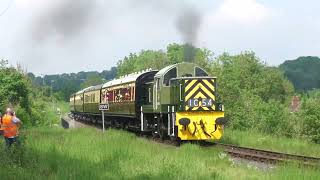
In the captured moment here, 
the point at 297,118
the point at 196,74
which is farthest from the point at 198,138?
the point at 297,118

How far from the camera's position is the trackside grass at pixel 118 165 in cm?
1107

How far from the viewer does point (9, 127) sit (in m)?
15.8

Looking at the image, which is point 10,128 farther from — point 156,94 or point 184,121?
point 156,94

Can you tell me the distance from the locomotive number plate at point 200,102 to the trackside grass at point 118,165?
4078 millimetres

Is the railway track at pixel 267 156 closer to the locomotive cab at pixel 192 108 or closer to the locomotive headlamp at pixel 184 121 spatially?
the locomotive cab at pixel 192 108

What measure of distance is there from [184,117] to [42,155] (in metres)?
7.03

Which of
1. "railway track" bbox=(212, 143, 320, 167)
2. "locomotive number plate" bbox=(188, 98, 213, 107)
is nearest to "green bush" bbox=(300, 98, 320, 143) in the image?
"locomotive number plate" bbox=(188, 98, 213, 107)

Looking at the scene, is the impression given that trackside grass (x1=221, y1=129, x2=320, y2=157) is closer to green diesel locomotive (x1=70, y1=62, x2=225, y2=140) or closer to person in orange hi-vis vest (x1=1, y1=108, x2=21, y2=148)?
green diesel locomotive (x1=70, y1=62, x2=225, y2=140)

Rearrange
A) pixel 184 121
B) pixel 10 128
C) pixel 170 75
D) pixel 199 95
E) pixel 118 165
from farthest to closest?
pixel 170 75 < pixel 199 95 < pixel 184 121 < pixel 10 128 < pixel 118 165

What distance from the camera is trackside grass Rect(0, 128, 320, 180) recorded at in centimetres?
1107

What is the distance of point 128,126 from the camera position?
1159 inches

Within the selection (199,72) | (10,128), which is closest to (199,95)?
(199,72)

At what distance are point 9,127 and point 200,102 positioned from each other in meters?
7.73

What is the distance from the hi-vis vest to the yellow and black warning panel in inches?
274
